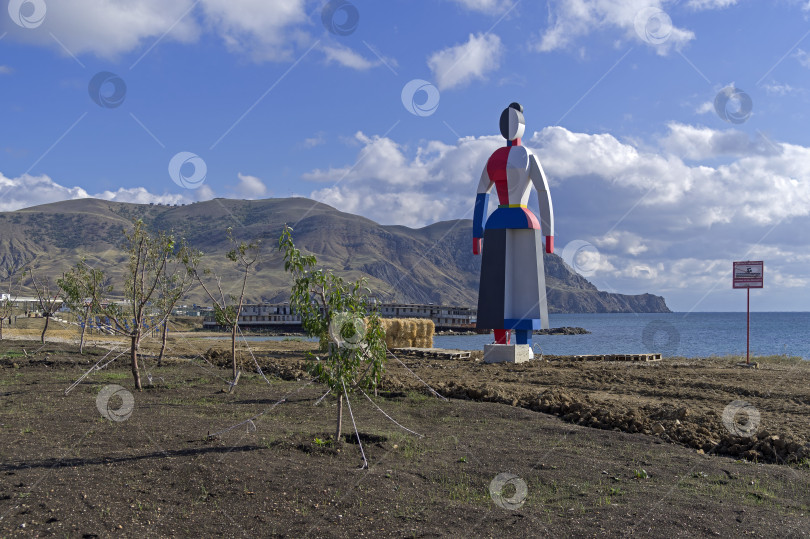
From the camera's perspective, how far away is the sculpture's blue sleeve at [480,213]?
23.2 metres

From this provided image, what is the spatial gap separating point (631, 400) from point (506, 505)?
27.1ft

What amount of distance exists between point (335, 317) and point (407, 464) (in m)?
2.20

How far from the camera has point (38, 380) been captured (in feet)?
53.2

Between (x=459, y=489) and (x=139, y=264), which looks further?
(x=139, y=264)

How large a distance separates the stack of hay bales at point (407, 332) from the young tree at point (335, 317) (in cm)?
2324

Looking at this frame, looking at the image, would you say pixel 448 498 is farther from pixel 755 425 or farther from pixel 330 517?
pixel 755 425

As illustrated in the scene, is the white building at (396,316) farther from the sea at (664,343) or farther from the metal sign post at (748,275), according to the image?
the metal sign post at (748,275)

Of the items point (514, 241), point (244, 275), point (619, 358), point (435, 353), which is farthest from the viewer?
point (435, 353)

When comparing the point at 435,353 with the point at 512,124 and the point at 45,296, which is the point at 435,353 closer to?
the point at 512,124

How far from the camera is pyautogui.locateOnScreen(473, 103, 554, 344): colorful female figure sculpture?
72.6ft

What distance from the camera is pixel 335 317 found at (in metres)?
8.46

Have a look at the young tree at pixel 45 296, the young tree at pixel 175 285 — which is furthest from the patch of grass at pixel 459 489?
the young tree at pixel 45 296

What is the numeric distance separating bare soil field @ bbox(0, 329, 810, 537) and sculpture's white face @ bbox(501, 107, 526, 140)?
422 inches

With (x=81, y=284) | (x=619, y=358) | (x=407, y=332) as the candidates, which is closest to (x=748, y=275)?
(x=619, y=358)
